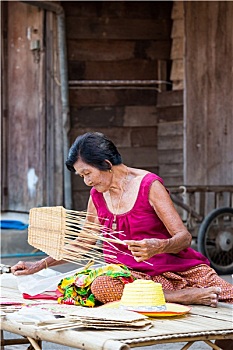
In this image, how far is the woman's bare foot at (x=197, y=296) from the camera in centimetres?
374

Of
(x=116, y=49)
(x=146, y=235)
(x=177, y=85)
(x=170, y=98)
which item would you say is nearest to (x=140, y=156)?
(x=170, y=98)

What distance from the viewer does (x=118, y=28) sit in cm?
940

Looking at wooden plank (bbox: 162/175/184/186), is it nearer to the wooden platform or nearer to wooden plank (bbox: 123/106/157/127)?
wooden plank (bbox: 123/106/157/127)

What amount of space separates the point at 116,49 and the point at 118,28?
224 millimetres

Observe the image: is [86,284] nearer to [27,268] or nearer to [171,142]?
[27,268]

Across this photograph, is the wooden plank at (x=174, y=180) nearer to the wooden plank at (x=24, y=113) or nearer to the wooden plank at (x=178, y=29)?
the wooden plank at (x=24, y=113)

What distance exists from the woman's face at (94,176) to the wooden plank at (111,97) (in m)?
5.39

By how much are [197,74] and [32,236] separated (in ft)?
17.4

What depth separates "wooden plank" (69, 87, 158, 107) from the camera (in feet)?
30.7

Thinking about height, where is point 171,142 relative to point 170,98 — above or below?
below

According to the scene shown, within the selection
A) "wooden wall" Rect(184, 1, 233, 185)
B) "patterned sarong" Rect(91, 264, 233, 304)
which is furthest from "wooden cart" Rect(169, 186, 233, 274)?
"patterned sarong" Rect(91, 264, 233, 304)

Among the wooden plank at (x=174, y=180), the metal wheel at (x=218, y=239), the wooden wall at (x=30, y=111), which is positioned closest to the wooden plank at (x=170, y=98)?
the wooden plank at (x=174, y=180)

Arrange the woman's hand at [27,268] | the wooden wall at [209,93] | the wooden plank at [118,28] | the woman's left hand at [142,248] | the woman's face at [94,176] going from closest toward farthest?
the woman's left hand at [142,248] → the woman's face at [94,176] → the woman's hand at [27,268] → the wooden wall at [209,93] → the wooden plank at [118,28]

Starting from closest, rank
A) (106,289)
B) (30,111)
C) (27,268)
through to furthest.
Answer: (106,289), (27,268), (30,111)
